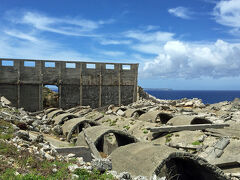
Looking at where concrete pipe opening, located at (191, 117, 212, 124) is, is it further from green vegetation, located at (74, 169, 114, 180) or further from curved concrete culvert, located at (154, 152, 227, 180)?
green vegetation, located at (74, 169, 114, 180)

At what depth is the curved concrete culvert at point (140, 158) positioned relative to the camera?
25.7ft

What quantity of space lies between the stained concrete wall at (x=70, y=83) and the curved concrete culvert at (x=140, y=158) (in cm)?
2182

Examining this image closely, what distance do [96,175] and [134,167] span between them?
5.55 ft

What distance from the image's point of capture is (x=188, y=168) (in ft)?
30.8

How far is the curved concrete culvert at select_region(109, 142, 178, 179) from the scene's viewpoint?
7848 millimetres

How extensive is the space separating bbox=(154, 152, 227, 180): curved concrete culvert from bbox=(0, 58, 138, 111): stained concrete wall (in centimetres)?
2265

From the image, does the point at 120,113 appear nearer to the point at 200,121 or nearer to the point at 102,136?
the point at 200,121

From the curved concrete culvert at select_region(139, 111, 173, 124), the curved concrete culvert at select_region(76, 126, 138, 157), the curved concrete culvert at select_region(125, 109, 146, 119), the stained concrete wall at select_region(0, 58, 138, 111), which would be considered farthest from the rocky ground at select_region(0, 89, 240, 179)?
the stained concrete wall at select_region(0, 58, 138, 111)

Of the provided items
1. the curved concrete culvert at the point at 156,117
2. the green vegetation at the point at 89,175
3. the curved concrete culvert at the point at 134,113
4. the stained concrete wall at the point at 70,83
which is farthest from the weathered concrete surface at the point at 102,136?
the stained concrete wall at the point at 70,83

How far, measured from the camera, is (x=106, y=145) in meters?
15.3

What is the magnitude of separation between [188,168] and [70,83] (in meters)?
23.0

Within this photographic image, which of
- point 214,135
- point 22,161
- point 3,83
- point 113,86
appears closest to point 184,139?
point 214,135

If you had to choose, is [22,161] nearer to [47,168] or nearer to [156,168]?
[47,168]

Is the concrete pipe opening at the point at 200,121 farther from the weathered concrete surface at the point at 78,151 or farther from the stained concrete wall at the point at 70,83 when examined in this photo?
the stained concrete wall at the point at 70,83
